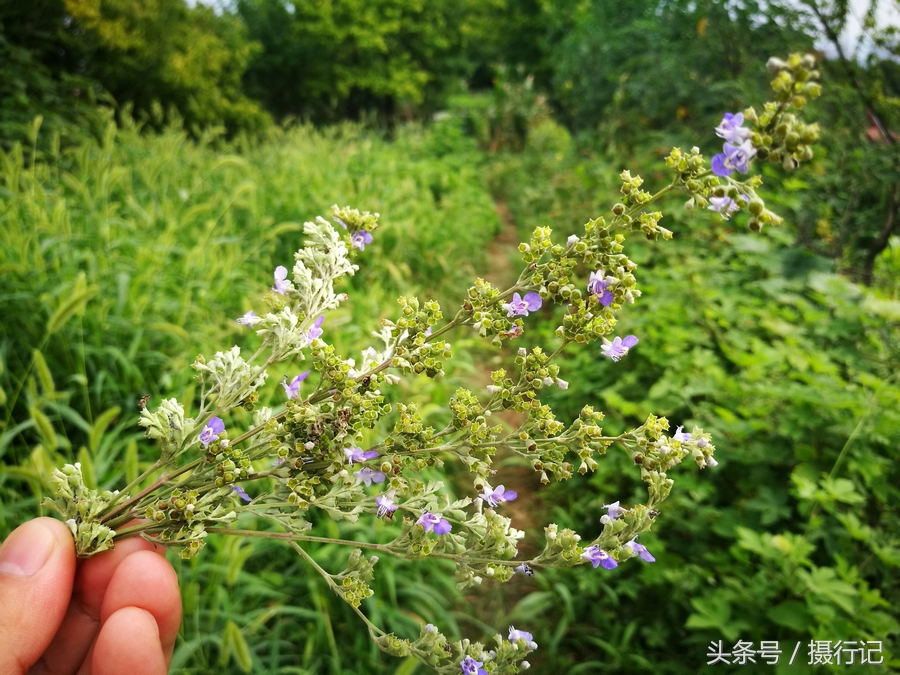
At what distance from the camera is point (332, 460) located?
3.07ft

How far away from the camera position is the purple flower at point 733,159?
811 mm

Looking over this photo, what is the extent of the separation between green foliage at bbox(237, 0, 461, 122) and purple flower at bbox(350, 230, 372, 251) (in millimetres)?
25128

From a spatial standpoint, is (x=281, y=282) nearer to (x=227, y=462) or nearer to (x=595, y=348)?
(x=227, y=462)

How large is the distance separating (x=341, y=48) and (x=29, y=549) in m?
27.8

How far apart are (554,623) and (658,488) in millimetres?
2497

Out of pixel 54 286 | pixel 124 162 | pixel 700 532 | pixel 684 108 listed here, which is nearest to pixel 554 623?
pixel 700 532

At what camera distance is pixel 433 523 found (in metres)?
0.95

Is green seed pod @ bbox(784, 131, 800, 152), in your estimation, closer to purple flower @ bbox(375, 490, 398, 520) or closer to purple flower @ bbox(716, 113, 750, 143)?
purple flower @ bbox(716, 113, 750, 143)

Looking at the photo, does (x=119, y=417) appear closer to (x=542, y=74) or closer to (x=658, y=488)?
(x=658, y=488)

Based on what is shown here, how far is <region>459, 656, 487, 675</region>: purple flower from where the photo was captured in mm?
911

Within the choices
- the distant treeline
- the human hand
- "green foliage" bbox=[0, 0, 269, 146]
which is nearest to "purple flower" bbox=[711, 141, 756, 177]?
the human hand

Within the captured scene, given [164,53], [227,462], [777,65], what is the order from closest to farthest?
[777,65] < [227,462] < [164,53]

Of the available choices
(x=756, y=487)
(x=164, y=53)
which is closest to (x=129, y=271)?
(x=756, y=487)

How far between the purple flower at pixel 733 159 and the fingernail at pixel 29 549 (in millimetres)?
1362
